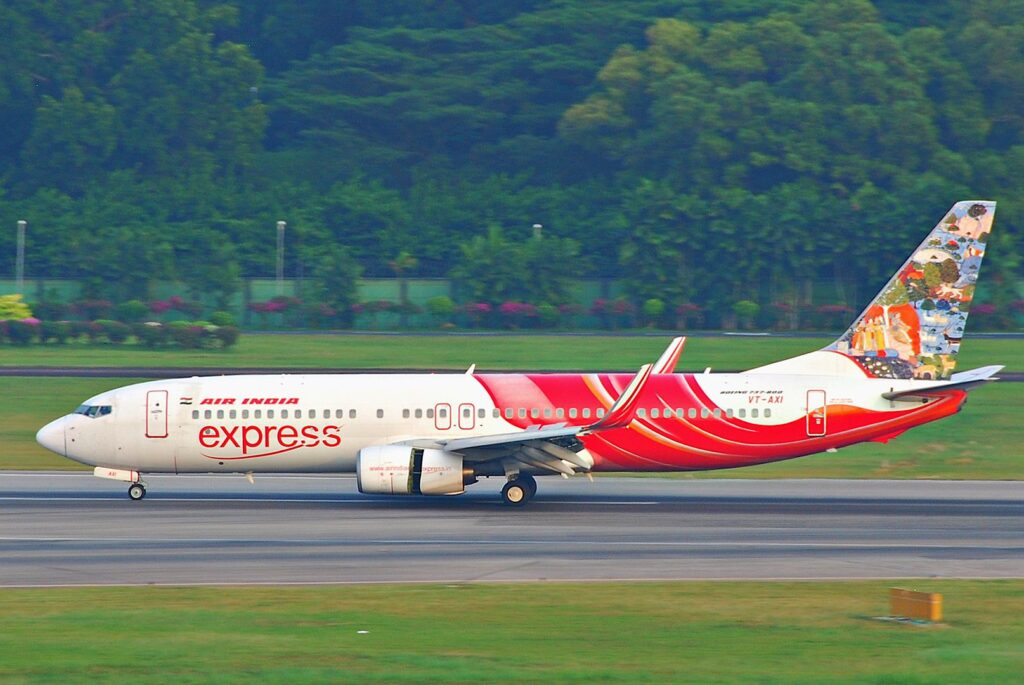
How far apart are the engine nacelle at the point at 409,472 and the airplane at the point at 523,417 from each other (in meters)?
0.43

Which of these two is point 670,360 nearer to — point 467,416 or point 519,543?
point 467,416

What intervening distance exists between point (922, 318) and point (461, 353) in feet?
109

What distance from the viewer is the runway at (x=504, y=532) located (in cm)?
2439

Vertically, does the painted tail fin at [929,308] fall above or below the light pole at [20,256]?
below

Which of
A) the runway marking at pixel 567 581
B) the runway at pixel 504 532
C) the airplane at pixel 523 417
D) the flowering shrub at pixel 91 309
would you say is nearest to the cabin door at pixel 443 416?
the airplane at pixel 523 417

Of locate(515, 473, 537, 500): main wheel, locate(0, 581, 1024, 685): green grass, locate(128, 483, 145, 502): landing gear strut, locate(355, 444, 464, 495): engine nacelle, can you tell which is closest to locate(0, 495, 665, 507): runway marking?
locate(128, 483, 145, 502): landing gear strut

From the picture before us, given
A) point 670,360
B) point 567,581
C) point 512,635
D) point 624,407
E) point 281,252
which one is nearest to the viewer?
point 512,635

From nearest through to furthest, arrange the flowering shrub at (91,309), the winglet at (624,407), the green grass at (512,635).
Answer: the green grass at (512,635), the winglet at (624,407), the flowering shrub at (91,309)

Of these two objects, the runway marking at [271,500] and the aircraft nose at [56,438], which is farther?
the aircraft nose at [56,438]

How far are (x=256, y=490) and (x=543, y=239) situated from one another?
200ft

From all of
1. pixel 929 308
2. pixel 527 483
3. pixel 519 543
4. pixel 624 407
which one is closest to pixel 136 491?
pixel 527 483

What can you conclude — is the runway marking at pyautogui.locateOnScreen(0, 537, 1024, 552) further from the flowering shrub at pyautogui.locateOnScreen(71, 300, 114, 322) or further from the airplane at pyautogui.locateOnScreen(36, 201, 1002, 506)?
the flowering shrub at pyautogui.locateOnScreen(71, 300, 114, 322)

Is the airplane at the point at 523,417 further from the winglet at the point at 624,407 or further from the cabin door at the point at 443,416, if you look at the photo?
the winglet at the point at 624,407

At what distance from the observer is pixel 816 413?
33.6 m
